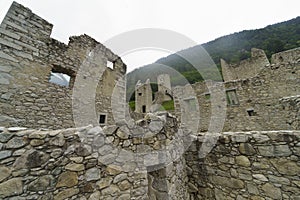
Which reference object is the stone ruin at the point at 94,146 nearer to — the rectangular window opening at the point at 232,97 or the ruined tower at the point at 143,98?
the rectangular window opening at the point at 232,97

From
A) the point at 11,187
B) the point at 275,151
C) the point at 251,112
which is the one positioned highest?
the point at 251,112

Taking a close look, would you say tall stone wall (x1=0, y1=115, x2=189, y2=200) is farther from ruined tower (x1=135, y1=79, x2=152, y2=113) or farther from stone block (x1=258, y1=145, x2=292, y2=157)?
ruined tower (x1=135, y1=79, x2=152, y2=113)

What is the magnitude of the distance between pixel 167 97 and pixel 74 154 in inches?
1268

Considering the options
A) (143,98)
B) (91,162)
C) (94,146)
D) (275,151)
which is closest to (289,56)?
(275,151)

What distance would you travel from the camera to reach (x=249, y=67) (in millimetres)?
15836

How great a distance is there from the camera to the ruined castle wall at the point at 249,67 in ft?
48.3

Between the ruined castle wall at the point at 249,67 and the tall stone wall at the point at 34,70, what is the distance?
17121mm

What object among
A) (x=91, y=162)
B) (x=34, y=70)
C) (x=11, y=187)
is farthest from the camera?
(x=34, y=70)

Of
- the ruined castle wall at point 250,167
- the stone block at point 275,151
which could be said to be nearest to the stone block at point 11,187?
the ruined castle wall at point 250,167

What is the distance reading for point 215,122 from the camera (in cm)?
962

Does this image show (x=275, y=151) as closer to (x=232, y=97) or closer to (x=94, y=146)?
(x=94, y=146)

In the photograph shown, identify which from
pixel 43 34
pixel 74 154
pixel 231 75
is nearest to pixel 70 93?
pixel 43 34

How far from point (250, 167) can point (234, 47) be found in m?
54.2

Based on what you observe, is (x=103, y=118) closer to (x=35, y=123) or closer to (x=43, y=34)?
(x=35, y=123)
